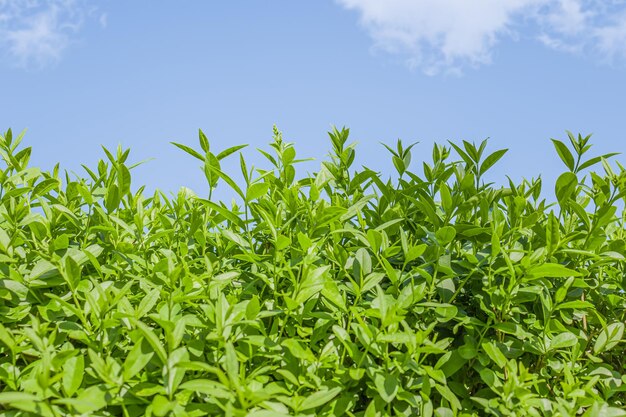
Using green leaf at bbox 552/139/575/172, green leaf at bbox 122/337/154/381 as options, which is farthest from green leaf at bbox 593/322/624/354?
green leaf at bbox 122/337/154/381

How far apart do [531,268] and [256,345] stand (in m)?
1.13

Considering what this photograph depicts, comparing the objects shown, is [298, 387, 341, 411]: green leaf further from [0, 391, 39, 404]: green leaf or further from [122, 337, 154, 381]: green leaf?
[0, 391, 39, 404]: green leaf

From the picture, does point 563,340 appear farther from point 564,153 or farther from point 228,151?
point 228,151

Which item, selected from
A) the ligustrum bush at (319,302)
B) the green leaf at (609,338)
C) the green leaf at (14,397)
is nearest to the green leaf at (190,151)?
the ligustrum bush at (319,302)

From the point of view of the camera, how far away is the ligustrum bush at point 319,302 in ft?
7.23

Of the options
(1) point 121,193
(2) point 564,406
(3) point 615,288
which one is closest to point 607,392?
(2) point 564,406

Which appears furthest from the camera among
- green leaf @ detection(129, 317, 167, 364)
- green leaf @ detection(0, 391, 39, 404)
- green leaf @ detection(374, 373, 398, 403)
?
green leaf @ detection(374, 373, 398, 403)

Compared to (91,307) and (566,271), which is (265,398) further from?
(566,271)

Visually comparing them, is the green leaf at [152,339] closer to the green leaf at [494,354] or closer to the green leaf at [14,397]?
the green leaf at [14,397]

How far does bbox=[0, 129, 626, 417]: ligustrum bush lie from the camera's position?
2.20m

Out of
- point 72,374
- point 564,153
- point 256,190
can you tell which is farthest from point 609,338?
point 72,374

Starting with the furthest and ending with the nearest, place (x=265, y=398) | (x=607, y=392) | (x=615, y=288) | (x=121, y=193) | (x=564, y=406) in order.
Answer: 1. (x=615, y=288)
2. (x=121, y=193)
3. (x=607, y=392)
4. (x=564, y=406)
5. (x=265, y=398)

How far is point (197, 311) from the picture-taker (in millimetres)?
2596

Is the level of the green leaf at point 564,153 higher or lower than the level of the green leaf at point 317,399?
higher
